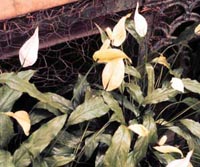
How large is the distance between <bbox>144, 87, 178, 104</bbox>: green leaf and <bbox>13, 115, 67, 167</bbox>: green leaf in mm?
315

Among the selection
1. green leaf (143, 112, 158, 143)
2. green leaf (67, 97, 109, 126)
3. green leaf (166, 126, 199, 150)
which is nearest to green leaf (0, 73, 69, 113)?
green leaf (67, 97, 109, 126)

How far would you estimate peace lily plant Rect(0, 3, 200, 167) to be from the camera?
1.14 meters

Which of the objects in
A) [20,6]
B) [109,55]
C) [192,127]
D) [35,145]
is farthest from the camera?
[192,127]

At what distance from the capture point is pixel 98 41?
155 cm

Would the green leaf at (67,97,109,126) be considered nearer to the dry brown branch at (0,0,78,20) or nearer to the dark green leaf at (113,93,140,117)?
the dark green leaf at (113,93,140,117)

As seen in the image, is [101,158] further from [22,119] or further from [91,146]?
[22,119]

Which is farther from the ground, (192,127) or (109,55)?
(109,55)

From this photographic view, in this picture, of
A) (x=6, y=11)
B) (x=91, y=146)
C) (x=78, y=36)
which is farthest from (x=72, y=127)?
(x=6, y=11)

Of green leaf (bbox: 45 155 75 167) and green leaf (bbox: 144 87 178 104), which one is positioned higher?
green leaf (bbox: 144 87 178 104)

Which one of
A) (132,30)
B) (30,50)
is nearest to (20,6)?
(30,50)

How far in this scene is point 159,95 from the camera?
142cm

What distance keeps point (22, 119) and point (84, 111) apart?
0.72 feet

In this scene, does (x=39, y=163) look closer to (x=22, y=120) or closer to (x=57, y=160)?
(x=57, y=160)

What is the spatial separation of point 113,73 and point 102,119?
37 centimetres
